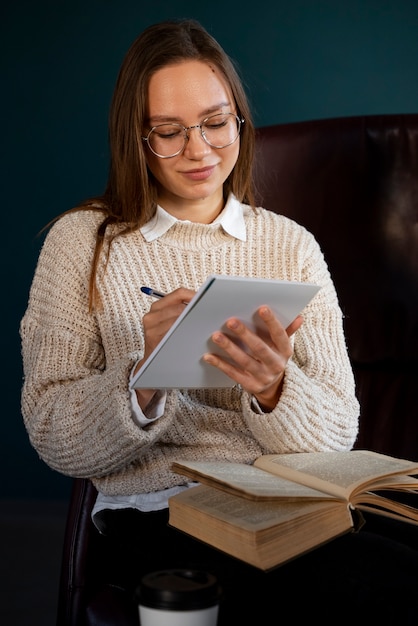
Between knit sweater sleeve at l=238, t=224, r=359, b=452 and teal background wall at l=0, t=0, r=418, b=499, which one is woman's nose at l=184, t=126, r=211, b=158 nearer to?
knit sweater sleeve at l=238, t=224, r=359, b=452

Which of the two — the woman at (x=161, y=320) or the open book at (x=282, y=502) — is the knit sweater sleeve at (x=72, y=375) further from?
the open book at (x=282, y=502)

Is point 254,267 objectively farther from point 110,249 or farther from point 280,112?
point 280,112

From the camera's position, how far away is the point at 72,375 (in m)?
1.38

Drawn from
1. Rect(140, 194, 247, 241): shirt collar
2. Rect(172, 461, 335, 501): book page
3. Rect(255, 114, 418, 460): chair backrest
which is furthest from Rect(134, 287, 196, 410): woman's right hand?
Rect(255, 114, 418, 460): chair backrest

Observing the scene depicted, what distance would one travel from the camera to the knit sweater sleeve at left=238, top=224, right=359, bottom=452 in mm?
1319

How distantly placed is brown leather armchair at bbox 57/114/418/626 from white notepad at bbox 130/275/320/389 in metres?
0.63

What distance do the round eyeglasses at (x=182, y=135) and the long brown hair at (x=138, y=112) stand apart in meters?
0.03

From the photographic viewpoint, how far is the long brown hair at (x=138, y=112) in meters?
1.46

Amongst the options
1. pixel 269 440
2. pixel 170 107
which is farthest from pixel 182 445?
pixel 170 107

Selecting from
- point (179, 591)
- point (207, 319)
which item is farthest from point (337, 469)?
point (179, 591)

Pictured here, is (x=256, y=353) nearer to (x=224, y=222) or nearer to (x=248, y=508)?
(x=248, y=508)

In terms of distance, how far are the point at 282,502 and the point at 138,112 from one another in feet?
2.41

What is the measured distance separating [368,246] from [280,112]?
3.01 ft

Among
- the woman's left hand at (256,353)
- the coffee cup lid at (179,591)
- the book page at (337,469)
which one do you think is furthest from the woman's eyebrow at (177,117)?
the coffee cup lid at (179,591)
